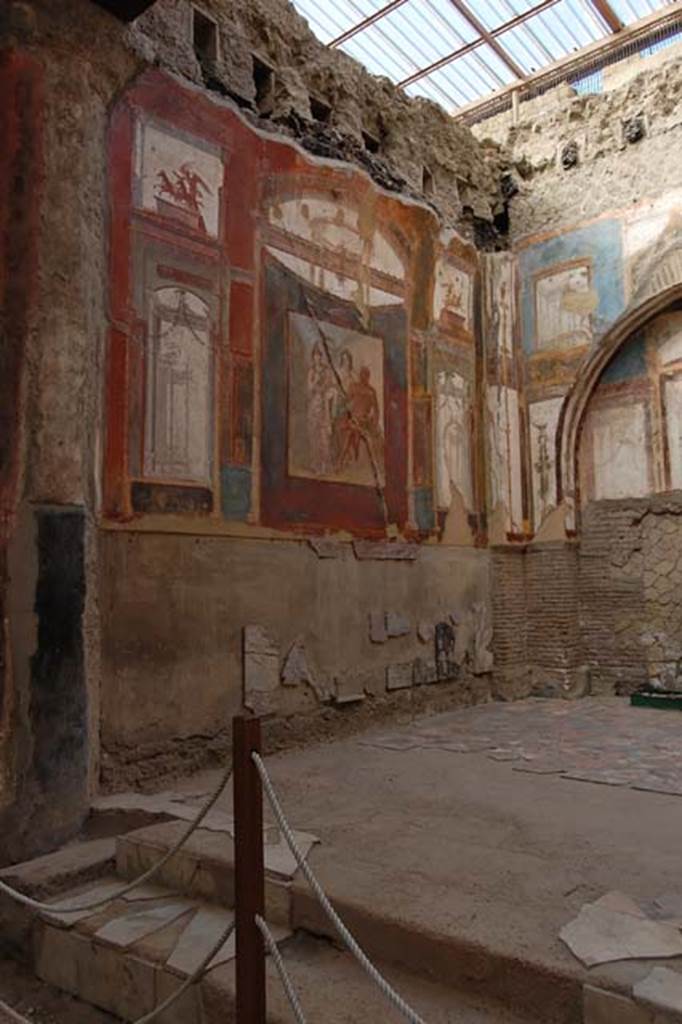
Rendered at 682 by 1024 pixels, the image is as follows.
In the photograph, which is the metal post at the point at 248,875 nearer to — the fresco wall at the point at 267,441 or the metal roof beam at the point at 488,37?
the fresco wall at the point at 267,441

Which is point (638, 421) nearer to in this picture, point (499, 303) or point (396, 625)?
point (499, 303)

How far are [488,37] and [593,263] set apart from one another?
4.41 metres

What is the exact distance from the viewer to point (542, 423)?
8719 millimetres

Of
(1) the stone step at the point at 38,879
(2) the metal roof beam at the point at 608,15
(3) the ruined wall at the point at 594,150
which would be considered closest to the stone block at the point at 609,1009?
(1) the stone step at the point at 38,879

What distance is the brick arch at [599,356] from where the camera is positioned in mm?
7918

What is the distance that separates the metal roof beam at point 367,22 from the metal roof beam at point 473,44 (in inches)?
49.7

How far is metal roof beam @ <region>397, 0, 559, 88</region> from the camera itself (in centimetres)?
1027

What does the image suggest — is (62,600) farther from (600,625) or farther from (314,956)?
(600,625)

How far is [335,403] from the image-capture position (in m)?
6.57

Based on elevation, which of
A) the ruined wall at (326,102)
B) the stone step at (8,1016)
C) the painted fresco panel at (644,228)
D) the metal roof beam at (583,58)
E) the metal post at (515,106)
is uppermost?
the metal roof beam at (583,58)

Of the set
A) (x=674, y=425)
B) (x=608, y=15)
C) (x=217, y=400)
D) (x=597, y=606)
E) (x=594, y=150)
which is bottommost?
(x=597, y=606)

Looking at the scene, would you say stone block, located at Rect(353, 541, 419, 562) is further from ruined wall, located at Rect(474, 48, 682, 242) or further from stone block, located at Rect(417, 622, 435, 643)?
ruined wall, located at Rect(474, 48, 682, 242)

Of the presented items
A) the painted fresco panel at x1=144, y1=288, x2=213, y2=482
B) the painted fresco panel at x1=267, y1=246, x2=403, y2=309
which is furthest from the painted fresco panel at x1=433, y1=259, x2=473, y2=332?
the painted fresco panel at x1=144, y1=288, x2=213, y2=482

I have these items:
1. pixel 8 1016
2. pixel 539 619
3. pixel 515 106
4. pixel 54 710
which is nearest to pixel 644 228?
pixel 515 106
